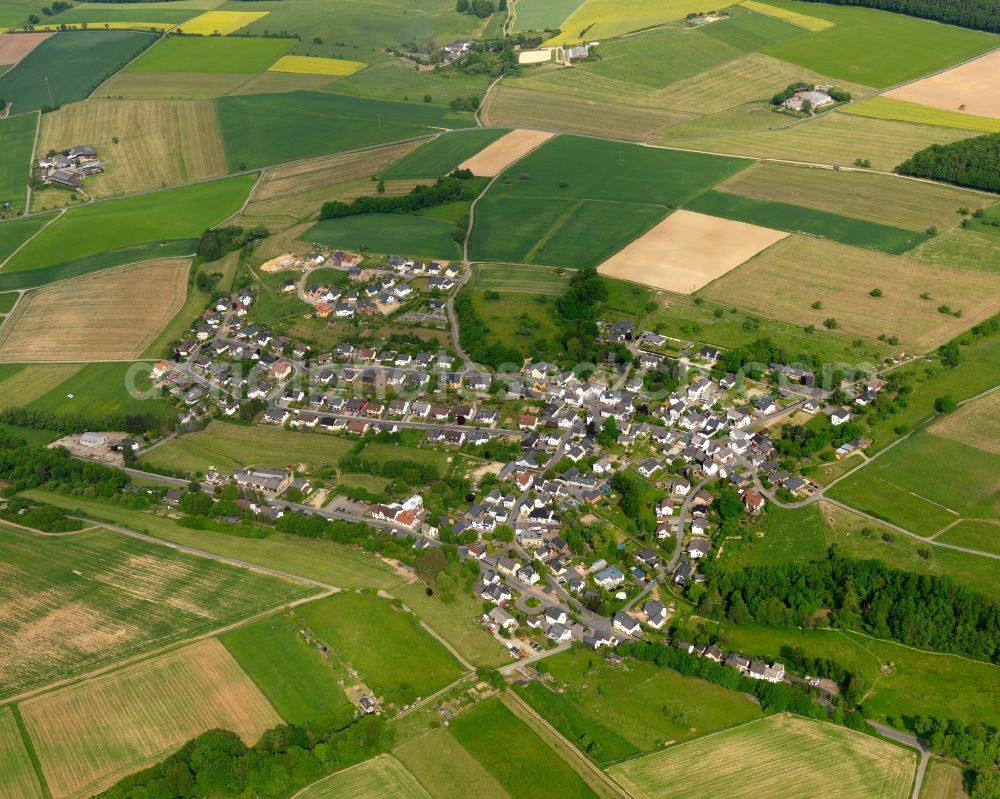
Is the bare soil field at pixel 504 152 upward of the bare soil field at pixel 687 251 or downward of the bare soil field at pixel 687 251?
upward

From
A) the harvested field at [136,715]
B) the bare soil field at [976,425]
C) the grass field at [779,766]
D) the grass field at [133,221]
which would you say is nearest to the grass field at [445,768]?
the grass field at [779,766]

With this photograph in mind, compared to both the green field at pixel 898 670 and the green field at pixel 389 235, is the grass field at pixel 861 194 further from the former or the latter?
the green field at pixel 898 670

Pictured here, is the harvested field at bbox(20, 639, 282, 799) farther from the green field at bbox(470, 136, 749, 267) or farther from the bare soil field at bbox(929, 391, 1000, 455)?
the green field at bbox(470, 136, 749, 267)

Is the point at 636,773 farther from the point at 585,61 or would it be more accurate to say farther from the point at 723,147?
the point at 585,61

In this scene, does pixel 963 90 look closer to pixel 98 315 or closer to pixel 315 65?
pixel 315 65

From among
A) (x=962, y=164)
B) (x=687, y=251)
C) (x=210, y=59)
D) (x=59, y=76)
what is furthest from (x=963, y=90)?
(x=59, y=76)

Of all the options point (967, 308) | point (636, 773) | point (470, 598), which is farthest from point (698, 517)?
point (967, 308)
